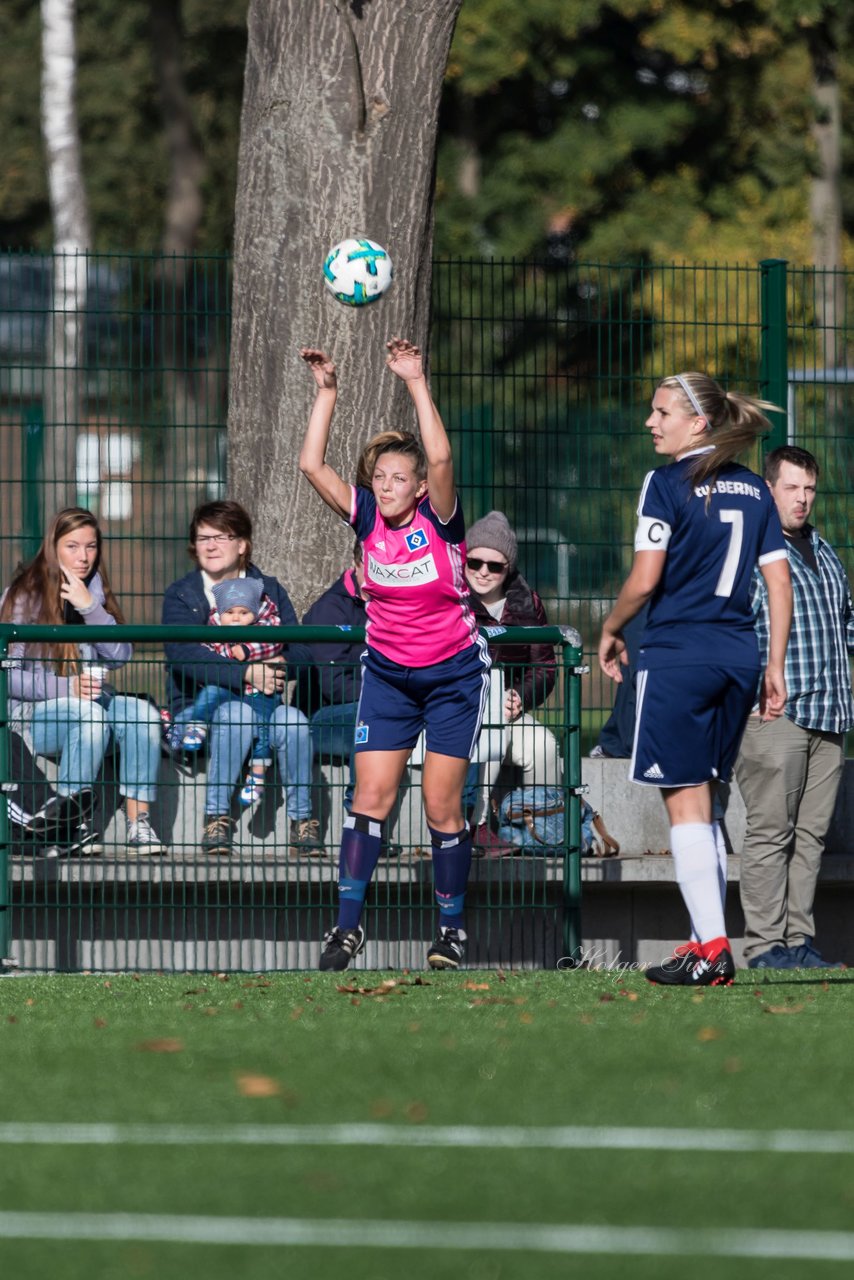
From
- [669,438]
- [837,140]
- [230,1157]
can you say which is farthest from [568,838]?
[837,140]

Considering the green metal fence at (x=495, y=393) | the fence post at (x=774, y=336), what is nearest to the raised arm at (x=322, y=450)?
the green metal fence at (x=495, y=393)

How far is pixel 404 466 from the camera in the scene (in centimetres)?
789

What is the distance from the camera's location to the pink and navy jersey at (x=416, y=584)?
789cm

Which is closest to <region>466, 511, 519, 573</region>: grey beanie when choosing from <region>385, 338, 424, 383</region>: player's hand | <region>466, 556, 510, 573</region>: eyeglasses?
<region>466, 556, 510, 573</region>: eyeglasses

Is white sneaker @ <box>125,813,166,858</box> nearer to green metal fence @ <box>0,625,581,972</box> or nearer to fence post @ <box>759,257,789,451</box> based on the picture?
green metal fence @ <box>0,625,581,972</box>

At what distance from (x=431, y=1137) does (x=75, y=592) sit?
510cm

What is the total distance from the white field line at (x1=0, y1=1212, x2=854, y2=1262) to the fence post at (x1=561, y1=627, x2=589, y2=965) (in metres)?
4.85

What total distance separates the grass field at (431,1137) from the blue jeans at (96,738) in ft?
5.21

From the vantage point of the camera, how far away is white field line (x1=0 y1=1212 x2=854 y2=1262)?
3.76 metres

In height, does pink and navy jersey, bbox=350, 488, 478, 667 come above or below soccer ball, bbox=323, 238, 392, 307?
below

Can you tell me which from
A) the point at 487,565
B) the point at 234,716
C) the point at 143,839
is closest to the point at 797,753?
the point at 487,565

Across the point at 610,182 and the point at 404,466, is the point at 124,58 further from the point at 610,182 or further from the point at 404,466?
the point at 404,466

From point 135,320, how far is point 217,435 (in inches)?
27.3

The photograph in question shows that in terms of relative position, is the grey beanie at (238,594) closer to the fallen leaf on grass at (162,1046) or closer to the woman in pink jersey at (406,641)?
the woman in pink jersey at (406,641)
